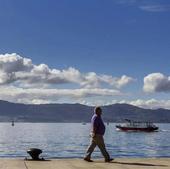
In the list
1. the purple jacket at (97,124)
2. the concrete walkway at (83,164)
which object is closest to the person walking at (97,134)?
the purple jacket at (97,124)

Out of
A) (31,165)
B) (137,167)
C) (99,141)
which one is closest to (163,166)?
(137,167)

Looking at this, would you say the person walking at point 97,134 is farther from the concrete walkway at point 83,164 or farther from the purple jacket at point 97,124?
the concrete walkway at point 83,164

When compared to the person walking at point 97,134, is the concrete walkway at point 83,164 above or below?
below

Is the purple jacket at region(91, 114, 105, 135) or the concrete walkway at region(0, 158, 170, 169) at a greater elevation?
the purple jacket at region(91, 114, 105, 135)

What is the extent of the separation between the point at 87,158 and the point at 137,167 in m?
3.46

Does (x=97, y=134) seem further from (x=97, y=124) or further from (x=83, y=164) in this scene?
(x=83, y=164)

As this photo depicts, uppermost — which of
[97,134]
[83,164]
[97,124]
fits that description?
[97,124]

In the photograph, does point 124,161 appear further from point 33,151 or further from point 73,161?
point 33,151

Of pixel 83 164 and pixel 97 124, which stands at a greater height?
pixel 97 124

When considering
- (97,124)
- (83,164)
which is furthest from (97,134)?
(83,164)

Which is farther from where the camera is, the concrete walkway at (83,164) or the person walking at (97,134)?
the person walking at (97,134)

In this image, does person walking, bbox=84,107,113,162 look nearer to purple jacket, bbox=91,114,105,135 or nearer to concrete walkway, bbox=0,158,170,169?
purple jacket, bbox=91,114,105,135

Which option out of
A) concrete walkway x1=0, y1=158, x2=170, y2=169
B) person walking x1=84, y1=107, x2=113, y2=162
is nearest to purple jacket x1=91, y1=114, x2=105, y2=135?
person walking x1=84, y1=107, x2=113, y2=162

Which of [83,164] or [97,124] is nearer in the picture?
[83,164]
